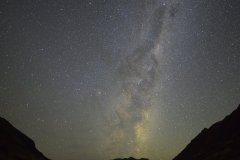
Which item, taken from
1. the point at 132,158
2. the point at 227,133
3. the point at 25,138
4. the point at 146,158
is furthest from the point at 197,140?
the point at 25,138

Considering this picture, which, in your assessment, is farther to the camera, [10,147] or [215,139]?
[215,139]

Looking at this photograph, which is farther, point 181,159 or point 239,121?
point 181,159

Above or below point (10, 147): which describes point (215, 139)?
above

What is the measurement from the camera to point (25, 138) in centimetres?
12800

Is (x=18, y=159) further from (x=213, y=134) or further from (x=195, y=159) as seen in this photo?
(x=213, y=134)

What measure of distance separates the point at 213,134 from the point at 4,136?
90.7 metres

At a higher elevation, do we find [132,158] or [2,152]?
[132,158]

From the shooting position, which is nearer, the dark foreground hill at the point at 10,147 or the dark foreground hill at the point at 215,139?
the dark foreground hill at the point at 10,147

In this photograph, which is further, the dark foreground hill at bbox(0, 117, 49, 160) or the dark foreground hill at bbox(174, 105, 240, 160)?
the dark foreground hill at bbox(174, 105, 240, 160)

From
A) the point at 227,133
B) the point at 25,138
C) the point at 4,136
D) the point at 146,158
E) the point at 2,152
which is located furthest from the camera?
the point at 146,158

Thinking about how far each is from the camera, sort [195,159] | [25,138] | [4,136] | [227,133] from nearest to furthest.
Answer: [4,136] < [195,159] < [227,133] < [25,138]

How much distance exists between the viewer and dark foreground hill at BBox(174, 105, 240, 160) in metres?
105

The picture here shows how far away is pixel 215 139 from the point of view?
122938 mm

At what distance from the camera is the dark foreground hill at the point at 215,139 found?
10451cm
